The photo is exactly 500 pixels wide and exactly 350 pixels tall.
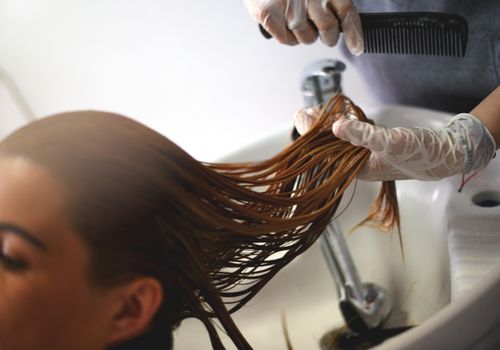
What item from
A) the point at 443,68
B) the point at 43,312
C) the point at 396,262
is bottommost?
the point at 396,262

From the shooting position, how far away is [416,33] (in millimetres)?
701

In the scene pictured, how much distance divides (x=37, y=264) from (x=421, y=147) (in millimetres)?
366

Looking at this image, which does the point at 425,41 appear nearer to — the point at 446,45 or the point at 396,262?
the point at 446,45

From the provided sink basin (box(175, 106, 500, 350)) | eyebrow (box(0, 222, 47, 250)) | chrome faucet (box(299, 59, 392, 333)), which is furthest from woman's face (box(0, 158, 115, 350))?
chrome faucet (box(299, 59, 392, 333))

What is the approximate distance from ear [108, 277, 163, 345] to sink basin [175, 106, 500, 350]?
0.24 m

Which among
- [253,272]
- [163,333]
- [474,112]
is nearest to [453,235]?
[474,112]

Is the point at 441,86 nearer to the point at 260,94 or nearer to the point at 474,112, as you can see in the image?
the point at 474,112

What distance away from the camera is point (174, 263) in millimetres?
495

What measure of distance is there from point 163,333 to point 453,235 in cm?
35

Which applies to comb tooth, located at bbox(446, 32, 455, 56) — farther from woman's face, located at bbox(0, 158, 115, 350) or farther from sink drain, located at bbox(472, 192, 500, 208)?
woman's face, located at bbox(0, 158, 115, 350)

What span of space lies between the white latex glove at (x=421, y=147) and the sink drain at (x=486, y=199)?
103 mm

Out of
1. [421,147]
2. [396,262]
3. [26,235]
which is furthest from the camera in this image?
[396,262]

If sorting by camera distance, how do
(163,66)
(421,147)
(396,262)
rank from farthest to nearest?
(163,66)
(396,262)
(421,147)

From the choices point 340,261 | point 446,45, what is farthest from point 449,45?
point 340,261
